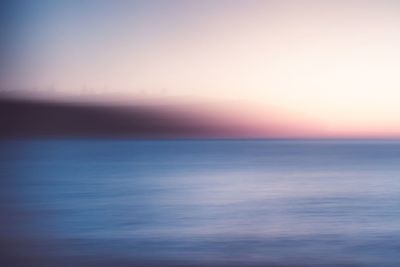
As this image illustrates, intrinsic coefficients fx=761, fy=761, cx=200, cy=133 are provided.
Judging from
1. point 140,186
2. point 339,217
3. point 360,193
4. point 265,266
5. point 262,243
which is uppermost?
point 140,186

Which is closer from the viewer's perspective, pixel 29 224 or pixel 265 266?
pixel 265 266

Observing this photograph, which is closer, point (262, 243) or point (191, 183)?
point (262, 243)

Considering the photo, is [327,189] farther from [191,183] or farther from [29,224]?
[29,224]

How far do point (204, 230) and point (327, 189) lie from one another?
796 cm

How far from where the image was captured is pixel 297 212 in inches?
429

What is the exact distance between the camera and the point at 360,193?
14711 millimetres

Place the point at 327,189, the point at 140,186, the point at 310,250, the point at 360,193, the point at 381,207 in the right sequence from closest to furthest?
the point at 310,250 < the point at 381,207 < the point at 360,193 < the point at 327,189 < the point at 140,186

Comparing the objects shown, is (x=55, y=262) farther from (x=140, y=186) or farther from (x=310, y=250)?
(x=140, y=186)

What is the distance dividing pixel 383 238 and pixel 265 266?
2.39 m

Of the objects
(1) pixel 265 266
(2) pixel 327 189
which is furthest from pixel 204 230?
(2) pixel 327 189

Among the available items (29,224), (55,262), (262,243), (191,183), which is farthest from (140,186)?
(55,262)

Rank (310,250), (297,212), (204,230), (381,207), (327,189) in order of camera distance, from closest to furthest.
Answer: (310,250) < (204,230) < (297,212) < (381,207) < (327,189)

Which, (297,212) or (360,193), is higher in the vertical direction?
(360,193)

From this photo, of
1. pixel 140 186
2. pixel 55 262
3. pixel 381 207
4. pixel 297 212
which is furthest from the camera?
pixel 140 186
